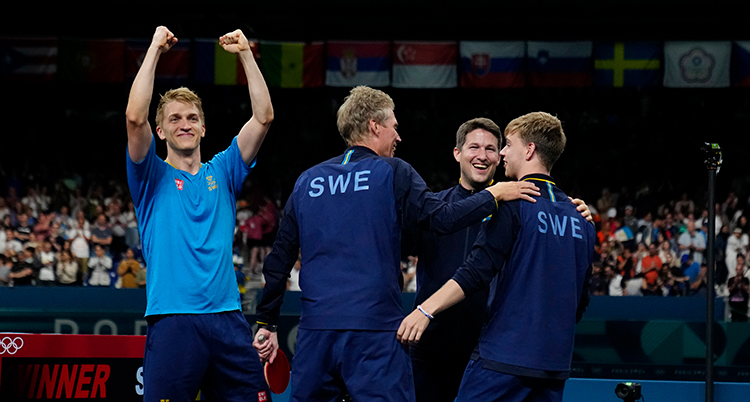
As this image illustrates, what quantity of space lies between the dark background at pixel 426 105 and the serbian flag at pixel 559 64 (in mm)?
1847

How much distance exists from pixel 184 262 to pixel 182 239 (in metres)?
0.12

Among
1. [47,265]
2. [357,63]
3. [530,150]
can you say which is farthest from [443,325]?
[357,63]

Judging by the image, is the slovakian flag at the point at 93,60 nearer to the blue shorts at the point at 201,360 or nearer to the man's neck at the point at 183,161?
the man's neck at the point at 183,161

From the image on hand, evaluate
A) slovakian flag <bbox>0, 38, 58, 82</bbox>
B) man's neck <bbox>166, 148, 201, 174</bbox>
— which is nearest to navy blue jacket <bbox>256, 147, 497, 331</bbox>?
man's neck <bbox>166, 148, 201, 174</bbox>

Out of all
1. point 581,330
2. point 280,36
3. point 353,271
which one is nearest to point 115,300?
point 581,330

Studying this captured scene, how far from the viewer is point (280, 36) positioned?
21.6 m

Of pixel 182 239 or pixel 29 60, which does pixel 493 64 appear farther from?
pixel 182 239


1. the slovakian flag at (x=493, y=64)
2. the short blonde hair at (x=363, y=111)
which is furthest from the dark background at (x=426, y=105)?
the short blonde hair at (x=363, y=111)

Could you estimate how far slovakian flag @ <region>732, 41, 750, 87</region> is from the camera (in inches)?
716

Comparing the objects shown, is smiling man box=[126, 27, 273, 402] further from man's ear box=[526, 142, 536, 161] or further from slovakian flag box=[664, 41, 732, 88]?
slovakian flag box=[664, 41, 732, 88]

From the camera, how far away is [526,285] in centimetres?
366

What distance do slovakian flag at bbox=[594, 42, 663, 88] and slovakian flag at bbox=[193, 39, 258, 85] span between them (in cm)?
874

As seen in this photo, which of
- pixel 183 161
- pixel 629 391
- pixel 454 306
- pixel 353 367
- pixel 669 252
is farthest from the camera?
pixel 669 252

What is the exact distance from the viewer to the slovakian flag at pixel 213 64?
1920 cm
